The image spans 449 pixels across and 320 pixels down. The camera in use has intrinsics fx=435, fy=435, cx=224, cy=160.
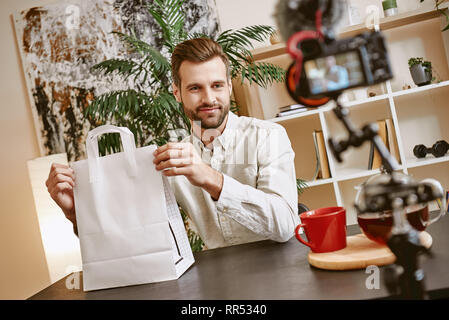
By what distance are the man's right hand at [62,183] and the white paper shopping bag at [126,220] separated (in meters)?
0.03

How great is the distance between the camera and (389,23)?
2641mm

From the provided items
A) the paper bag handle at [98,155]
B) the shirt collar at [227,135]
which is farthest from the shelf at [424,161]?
the paper bag handle at [98,155]

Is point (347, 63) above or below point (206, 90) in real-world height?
below

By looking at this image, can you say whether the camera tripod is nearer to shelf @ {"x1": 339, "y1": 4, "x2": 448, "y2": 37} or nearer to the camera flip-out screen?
the camera flip-out screen

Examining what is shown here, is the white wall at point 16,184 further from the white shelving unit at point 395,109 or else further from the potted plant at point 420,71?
the potted plant at point 420,71

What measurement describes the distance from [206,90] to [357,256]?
3.12 feet

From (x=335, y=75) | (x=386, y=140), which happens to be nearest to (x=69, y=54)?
(x=386, y=140)

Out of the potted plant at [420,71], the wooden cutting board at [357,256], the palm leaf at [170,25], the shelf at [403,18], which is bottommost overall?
the wooden cutting board at [357,256]

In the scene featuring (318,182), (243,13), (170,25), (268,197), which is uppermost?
(243,13)

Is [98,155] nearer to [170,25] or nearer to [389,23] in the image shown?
[170,25]

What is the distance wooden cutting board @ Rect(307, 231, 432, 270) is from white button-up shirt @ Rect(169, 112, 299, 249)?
1.14 ft

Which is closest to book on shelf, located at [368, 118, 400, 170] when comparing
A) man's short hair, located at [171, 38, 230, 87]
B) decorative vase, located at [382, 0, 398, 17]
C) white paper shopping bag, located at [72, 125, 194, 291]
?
decorative vase, located at [382, 0, 398, 17]

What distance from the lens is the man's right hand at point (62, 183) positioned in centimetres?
104
